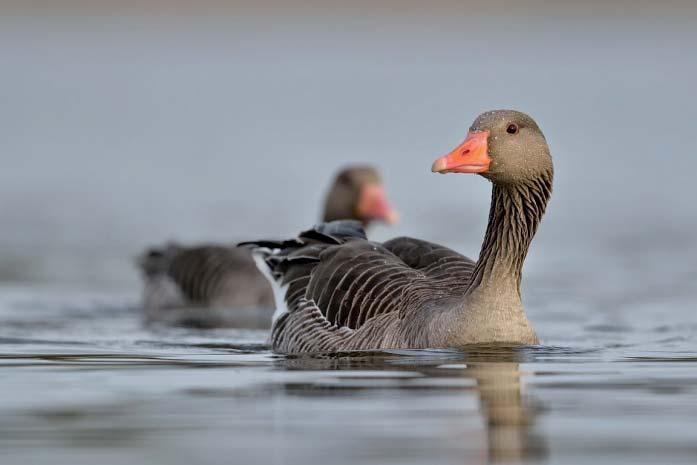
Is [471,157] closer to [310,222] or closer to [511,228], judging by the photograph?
[511,228]

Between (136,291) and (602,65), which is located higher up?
(602,65)

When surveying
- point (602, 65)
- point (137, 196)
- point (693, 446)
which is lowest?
point (693, 446)

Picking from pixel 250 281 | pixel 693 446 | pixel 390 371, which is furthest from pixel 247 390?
pixel 250 281

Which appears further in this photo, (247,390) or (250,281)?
(250,281)

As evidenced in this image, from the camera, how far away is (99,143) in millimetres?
35250

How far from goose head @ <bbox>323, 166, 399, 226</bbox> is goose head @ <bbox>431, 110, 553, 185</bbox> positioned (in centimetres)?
722

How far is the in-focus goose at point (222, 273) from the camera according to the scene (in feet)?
56.4

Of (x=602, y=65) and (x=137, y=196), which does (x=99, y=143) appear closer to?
(x=137, y=196)

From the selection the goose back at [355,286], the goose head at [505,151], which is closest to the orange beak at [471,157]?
the goose head at [505,151]

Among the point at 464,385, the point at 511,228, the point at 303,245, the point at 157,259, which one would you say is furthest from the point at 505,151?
the point at 157,259

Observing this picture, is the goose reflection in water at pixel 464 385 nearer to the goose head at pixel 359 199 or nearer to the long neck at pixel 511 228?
the long neck at pixel 511 228

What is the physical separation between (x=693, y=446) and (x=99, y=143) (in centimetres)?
2894

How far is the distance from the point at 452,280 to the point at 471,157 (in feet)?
4.23

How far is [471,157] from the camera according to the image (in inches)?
419
